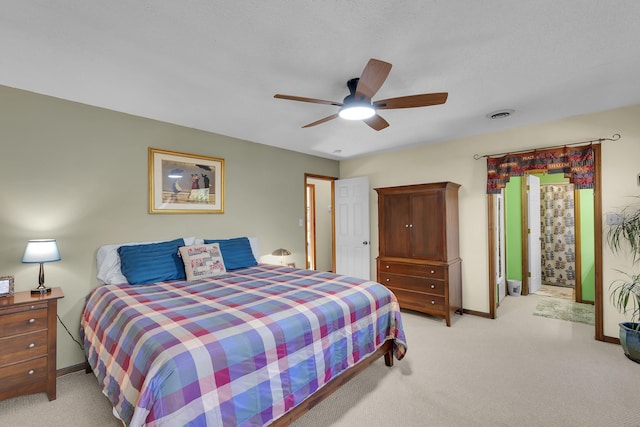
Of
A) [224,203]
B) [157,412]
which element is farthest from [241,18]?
[224,203]

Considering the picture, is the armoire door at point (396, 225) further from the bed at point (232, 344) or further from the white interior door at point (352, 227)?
the bed at point (232, 344)

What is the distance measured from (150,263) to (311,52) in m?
2.34

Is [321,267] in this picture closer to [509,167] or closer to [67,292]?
[509,167]

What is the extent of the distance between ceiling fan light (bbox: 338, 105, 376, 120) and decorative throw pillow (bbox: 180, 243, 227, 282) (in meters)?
1.95

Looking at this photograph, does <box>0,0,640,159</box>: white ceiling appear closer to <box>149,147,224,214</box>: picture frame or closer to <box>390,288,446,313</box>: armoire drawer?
<box>149,147,224,214</box>: picture frame

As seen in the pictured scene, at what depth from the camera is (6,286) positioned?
7.43 feet

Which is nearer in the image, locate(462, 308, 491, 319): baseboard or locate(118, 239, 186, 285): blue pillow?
locate(118, 239, 186, 285): blue pillow

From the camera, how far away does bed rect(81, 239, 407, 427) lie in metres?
1.38

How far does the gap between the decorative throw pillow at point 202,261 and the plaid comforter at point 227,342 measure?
248 mm

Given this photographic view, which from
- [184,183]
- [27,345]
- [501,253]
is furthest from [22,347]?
[501,253]

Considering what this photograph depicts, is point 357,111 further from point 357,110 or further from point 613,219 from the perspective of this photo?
point 613,219

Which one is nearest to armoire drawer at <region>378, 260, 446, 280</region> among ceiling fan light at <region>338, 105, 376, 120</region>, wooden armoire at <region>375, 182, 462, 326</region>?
wooden armoire at <region>375, 182, 462, 326</region>

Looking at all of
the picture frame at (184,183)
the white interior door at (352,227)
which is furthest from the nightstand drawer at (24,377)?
the white interior door at (352,227)

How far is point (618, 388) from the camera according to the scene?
2281 mm
